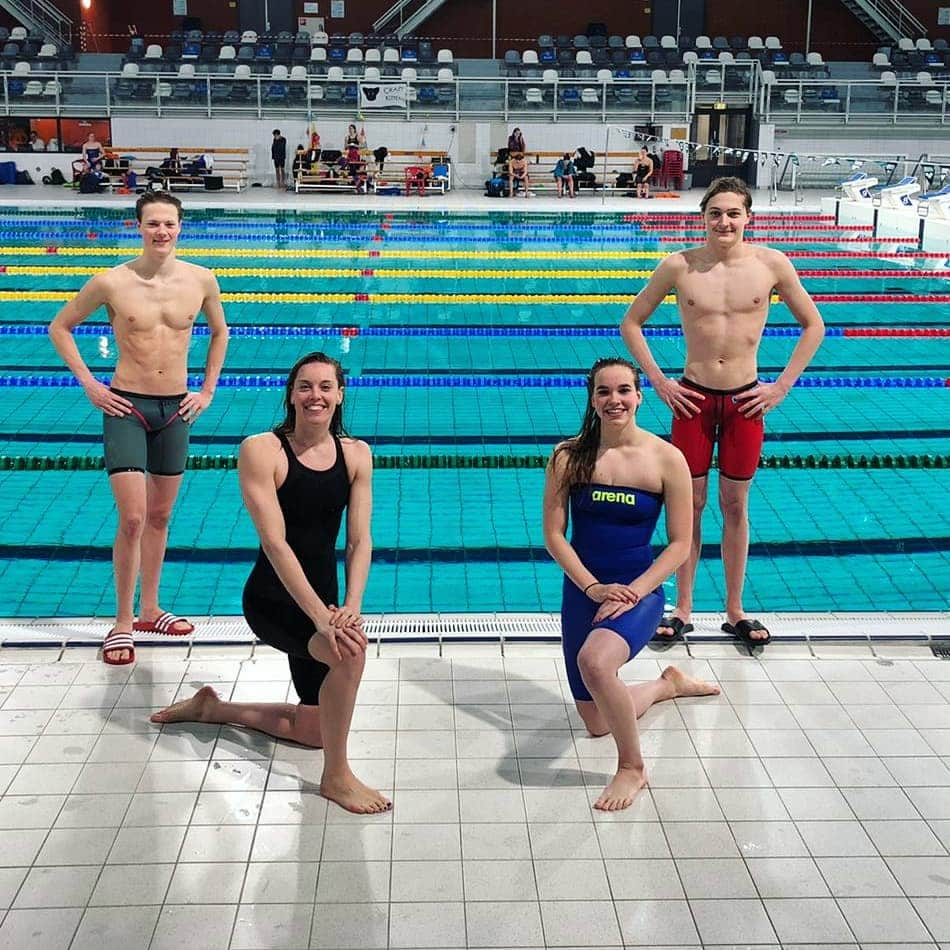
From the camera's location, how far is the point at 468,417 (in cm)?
699

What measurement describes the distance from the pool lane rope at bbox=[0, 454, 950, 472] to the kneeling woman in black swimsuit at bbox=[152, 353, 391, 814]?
2.76 meters

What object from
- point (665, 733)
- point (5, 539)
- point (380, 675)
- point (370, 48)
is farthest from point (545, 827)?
point (370, 48)

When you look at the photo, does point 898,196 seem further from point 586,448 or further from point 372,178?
Answer: point 586,448

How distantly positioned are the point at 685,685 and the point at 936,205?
11.9m

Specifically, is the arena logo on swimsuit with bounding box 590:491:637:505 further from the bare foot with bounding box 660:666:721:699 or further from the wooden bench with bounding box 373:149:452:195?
the wooden bench with bounding box 373:149:452:195

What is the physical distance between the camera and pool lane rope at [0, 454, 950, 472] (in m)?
5.84

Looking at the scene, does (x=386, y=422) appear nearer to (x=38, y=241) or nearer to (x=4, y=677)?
(x=4, y=677)

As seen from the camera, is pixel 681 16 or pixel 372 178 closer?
pixel 372 178

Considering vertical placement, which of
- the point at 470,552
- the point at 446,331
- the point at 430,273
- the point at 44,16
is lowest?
the point at 470,552

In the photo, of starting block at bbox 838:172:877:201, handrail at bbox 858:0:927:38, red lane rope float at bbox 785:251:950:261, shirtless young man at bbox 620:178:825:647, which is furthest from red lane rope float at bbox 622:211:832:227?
shirtless young man at bbox 620:178:825:647

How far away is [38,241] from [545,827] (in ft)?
41.3

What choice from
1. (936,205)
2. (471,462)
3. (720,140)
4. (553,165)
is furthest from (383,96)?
(471,462)

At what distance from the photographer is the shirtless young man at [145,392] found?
12.1 ft

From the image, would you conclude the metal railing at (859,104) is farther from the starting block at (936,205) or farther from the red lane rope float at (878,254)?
the red lane rope float at (878,254)
